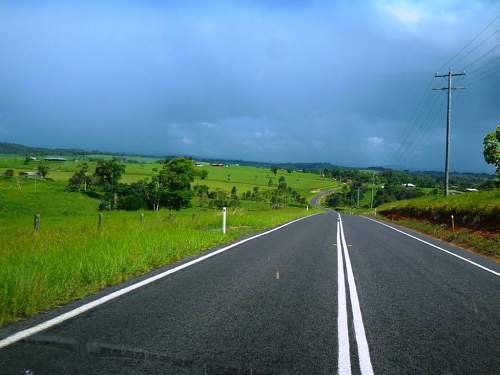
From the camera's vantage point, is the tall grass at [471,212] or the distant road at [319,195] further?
the distant road at [319,195]

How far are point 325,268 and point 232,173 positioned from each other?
517ft

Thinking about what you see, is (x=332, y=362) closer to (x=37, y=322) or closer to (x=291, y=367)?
(x=291, y=367)

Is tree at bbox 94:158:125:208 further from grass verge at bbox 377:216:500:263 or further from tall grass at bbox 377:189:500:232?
grass verge at bbox 377:216:500:263

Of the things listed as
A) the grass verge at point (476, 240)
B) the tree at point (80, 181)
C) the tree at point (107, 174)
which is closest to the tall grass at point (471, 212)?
the grass verge at point (476, 240)

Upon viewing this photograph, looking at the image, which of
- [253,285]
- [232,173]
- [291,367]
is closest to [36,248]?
[253,285]

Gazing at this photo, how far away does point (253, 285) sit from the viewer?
320 inches

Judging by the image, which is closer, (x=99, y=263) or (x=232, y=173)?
(x=99, y=263)

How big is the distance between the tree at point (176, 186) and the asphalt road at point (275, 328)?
86.1 m

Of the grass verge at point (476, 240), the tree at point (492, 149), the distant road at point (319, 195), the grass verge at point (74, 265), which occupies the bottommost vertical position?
the distant road at point (319, 195)

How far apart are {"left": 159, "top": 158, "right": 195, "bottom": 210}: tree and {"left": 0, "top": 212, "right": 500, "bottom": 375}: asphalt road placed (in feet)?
282

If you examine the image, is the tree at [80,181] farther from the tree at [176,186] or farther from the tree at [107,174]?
the tree at [176,186]

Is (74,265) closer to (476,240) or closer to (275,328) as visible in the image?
(275,328)

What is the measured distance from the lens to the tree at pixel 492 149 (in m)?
49.9

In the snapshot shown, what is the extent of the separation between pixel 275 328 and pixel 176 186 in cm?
9145
